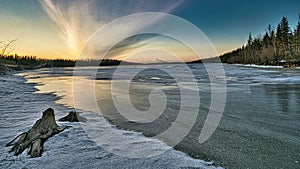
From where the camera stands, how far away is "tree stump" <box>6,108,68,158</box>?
10.5ft

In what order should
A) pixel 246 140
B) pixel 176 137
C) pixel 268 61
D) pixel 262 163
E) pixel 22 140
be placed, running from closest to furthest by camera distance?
pixel 262 163 → pixel 22 140 → pixel 246 140 → pixel 176 137 → pixel 268 61

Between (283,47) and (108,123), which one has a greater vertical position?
(283,47)

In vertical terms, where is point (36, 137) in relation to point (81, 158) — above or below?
above

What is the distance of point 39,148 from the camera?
3.23m

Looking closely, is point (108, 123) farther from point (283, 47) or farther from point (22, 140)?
point (283, 47)

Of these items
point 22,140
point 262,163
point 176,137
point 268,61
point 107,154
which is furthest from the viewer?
point 268,61

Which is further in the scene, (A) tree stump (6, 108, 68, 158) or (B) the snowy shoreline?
(A) tree stump (6, 108, 68, 158)

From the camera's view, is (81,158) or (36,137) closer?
(81,158)

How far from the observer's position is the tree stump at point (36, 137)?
10.5 feet

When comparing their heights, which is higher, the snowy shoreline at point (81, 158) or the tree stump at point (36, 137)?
the tree stump at point (36, 137)

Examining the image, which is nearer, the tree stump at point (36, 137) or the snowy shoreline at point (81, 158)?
the snowy shoreline at point (81, 158)

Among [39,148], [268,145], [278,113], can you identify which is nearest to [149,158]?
[39,148]

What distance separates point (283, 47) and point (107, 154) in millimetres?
69738

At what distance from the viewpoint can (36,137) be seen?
3.56 m
